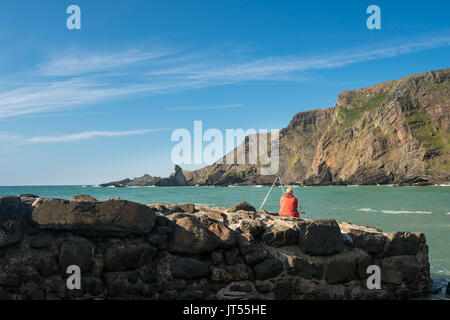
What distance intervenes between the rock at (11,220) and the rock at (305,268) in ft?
16.3

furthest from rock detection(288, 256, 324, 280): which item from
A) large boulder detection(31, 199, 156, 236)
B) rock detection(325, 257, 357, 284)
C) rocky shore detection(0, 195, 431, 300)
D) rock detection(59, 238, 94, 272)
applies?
rock detection(59, 238, 94, 272)

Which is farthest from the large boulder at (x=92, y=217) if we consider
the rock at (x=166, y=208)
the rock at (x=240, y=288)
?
the rock at (x=240, y=288)

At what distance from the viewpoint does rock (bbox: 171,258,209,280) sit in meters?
6.32

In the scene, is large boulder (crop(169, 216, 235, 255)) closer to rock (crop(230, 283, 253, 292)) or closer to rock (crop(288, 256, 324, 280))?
rock (crop(230, 283, 253, 292))

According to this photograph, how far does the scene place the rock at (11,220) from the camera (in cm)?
614

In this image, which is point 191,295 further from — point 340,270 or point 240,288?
point 340,270

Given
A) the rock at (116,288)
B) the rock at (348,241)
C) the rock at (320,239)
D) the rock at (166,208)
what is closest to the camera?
the rock at (116,288)

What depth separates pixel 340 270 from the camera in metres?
6.84

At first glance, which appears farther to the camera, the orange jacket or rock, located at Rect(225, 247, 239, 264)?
the orange jacket

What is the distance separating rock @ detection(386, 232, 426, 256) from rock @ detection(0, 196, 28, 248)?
714 centimetres

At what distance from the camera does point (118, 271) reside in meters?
6.28

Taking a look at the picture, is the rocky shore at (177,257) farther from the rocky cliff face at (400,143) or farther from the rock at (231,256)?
the rocky cliff face at (400,143)

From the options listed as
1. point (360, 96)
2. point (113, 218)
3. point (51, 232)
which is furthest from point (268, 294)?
point (360, 96)
